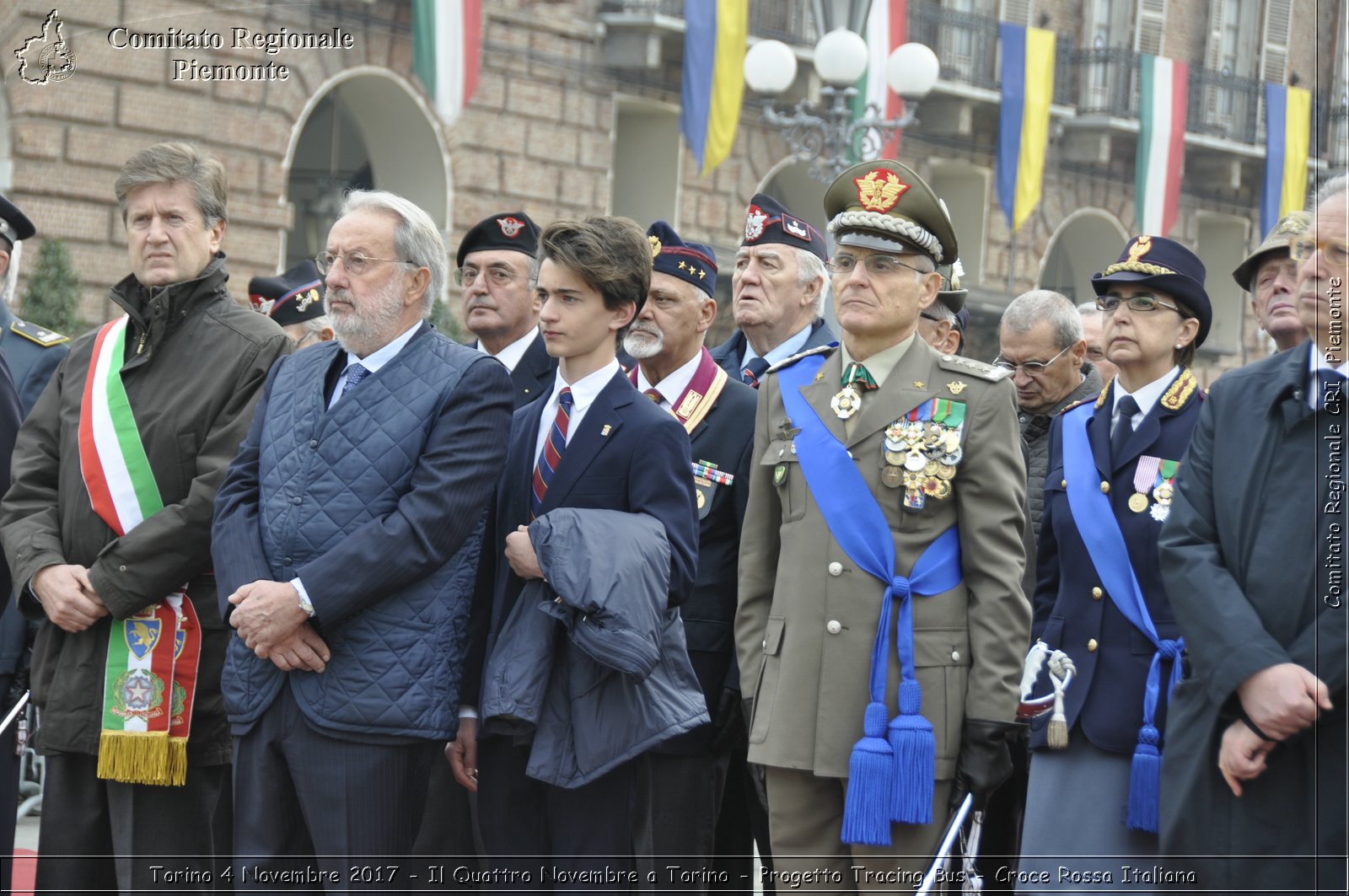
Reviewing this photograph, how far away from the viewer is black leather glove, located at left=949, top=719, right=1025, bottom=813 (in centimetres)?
446

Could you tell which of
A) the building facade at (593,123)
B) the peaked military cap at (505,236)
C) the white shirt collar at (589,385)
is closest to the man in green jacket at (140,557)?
the white shirt collar at (589,385)

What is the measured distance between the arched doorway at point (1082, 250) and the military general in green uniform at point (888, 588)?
831 inches

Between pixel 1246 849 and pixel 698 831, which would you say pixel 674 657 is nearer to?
pixel 698 831

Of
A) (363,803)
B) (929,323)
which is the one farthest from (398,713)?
(929,323)

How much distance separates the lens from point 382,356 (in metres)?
4.98

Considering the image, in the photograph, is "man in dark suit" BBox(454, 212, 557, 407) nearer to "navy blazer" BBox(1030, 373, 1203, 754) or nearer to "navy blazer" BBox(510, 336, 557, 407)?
"navy blazer" BBox(510, 336, 557, 407)

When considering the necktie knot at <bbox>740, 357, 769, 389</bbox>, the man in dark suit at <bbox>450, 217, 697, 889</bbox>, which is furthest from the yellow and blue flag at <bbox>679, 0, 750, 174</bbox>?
the man in dark suit at <bbox>450, 217, 697, 889</bbox>

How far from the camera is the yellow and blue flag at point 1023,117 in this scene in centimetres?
2180

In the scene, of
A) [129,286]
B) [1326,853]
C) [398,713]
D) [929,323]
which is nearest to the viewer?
[1326,853]

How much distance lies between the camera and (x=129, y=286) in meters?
5.47

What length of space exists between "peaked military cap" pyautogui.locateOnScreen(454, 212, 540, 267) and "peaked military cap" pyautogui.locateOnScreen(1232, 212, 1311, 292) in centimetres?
249

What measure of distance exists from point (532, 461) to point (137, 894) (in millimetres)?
1670

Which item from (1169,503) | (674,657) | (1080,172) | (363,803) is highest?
(1080,172)

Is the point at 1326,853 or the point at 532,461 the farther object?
the point at 532,461
